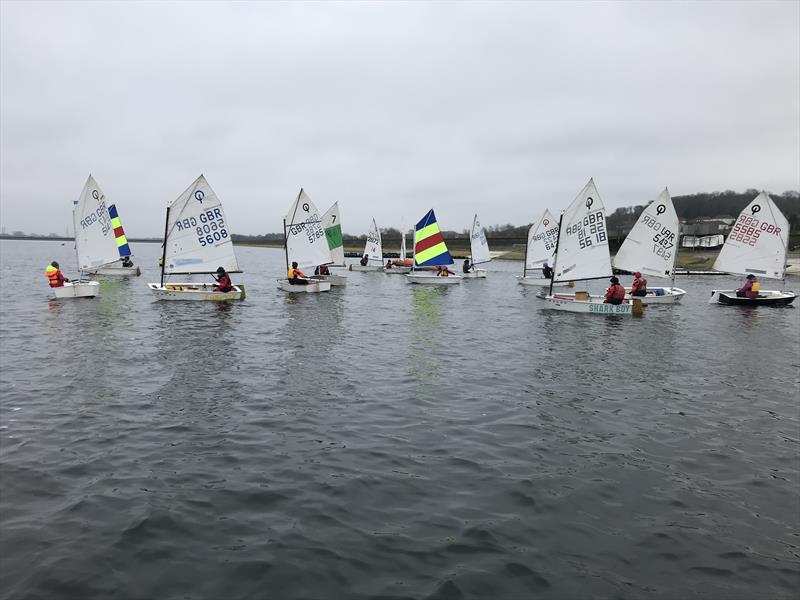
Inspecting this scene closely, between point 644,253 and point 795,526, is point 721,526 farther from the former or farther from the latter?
point 644,253

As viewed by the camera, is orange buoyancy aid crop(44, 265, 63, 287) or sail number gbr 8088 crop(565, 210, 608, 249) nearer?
sail number gbr 8088 crop(565, 210, 608, 249)

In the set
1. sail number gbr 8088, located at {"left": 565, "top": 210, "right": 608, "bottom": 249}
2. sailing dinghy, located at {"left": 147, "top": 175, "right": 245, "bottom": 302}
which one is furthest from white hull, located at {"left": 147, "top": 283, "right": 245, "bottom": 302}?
sail number gbr 8088, located at {"left": 565, "top": 210, "right": 608, "bottom": 249}

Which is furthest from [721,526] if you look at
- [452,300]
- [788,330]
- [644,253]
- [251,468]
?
[644,253]

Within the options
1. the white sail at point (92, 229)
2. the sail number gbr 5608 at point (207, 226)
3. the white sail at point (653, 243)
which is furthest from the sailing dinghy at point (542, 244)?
the white sail at point (92, 229)

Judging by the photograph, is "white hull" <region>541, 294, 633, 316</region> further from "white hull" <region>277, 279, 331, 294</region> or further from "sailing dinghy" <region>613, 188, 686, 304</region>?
"white hull" <region>277, 279, 331, 294</region>

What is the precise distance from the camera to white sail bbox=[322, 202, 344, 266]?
48.3m

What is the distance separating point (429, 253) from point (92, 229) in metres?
28.9

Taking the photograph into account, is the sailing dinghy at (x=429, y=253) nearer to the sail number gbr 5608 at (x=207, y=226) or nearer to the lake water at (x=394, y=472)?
the sail number gbr 5608 at (x=207, y=226)

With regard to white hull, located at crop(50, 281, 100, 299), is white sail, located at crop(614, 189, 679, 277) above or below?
above

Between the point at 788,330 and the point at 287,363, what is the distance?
78.3ft

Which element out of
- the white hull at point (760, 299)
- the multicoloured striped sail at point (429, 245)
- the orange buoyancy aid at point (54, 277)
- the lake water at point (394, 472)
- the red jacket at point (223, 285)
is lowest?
the lake water at point (394, 472)

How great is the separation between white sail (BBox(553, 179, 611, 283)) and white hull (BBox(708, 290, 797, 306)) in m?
9.83

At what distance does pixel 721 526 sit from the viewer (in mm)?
7180

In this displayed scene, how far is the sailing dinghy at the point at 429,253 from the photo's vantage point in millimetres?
44781
